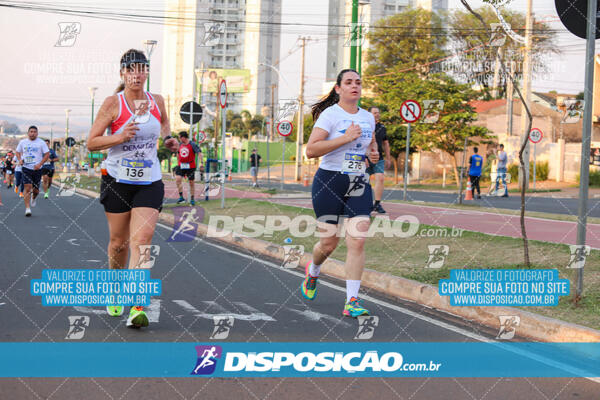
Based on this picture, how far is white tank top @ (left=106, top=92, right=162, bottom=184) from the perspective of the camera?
5496 mm

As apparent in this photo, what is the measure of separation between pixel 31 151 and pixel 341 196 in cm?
1116

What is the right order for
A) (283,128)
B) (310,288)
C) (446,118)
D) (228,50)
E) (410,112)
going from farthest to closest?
(228,50) < (446,118) < (283,128) < (410,112) < (310,288)

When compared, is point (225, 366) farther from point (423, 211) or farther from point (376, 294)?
point (423, 211)

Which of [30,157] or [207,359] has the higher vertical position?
[30,157]

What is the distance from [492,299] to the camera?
6.52m

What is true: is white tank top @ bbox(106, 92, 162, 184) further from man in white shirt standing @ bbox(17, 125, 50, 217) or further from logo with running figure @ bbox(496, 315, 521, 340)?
man in white shirt standing @ bbox(17, 125, 50, 217)

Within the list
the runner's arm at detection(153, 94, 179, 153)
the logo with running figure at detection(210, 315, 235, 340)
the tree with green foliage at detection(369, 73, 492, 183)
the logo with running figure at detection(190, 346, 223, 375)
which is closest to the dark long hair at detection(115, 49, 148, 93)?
the runner's arm at detection(153, 94, 179, 153)

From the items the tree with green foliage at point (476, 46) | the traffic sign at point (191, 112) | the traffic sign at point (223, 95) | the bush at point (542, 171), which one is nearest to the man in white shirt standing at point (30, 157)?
the traffic sign at point (191, 112)

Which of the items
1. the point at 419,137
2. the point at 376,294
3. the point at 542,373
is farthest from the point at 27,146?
the point at 419,137

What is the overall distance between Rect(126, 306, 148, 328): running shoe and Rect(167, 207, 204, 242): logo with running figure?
6.75 metres

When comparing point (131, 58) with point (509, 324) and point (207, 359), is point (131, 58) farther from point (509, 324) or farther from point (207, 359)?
point (509, 324)

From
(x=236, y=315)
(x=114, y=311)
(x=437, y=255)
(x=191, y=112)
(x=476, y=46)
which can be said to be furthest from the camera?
(x=476, y=46)

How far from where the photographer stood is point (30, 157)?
1562 centimetres

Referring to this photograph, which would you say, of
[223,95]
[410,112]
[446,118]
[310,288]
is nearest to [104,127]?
[310,288]
